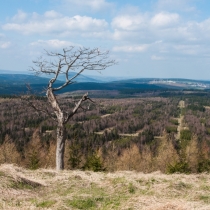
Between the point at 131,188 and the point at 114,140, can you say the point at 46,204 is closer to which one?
the point at 131,188

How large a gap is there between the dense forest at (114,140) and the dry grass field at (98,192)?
6.64 metres

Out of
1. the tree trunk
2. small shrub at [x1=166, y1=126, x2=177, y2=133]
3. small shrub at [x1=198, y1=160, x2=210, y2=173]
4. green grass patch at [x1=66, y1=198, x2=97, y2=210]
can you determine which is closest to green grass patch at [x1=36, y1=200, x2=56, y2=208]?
green grass patch at [x1=66, y1=198, x2=97, y2=210]

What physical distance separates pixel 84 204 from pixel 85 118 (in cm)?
16236

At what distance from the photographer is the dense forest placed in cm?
4784

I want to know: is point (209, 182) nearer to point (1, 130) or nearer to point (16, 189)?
point (16, 189)

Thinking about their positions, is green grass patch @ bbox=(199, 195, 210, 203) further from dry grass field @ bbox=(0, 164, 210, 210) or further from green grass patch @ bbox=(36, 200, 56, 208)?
green grass patch @ bbox=(36, 200, 56, 208)

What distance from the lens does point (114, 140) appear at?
384 feet

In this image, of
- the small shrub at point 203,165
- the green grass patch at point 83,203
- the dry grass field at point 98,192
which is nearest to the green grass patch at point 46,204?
the dry grass field at point 98,192

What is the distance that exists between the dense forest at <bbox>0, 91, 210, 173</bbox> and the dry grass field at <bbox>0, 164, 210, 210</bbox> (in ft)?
21.8

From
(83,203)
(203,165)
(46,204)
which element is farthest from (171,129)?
(46,204)

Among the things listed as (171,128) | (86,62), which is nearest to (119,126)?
(171,128)

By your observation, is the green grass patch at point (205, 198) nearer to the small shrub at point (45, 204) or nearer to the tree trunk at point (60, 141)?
the small shrub at point (45, 204)

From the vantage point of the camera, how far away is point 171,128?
443ft

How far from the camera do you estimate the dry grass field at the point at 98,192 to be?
8039 millimetres
